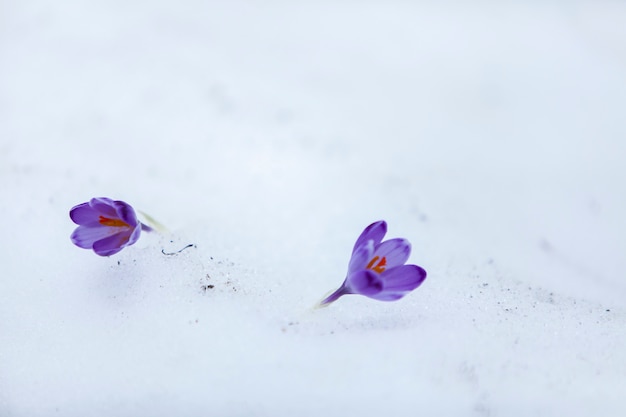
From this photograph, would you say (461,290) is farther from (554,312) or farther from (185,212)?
(185,212)

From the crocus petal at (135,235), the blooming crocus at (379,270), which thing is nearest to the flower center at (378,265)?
the blooming crocus at (379,270)

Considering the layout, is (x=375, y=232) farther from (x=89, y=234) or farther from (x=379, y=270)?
(x=89, y=234)

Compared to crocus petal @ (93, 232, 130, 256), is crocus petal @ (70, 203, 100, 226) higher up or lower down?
higher up

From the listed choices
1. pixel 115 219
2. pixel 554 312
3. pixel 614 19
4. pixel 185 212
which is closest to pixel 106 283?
pixel 115 219

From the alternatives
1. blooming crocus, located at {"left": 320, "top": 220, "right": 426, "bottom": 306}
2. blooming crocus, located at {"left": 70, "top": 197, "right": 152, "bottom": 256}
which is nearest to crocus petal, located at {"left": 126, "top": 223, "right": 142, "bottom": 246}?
blooming crocus, located at {"left": 70, "top": 197, "right": 152, "bottom": 256}

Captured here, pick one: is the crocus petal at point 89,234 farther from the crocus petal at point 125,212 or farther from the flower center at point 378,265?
the flower center at point 378,265

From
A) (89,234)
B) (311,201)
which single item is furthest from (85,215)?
(311,201)

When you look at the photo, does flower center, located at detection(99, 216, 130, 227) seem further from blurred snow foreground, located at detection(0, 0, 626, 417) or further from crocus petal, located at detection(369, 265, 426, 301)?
crocus petal, located at detection(369, 265, 426, 301)
